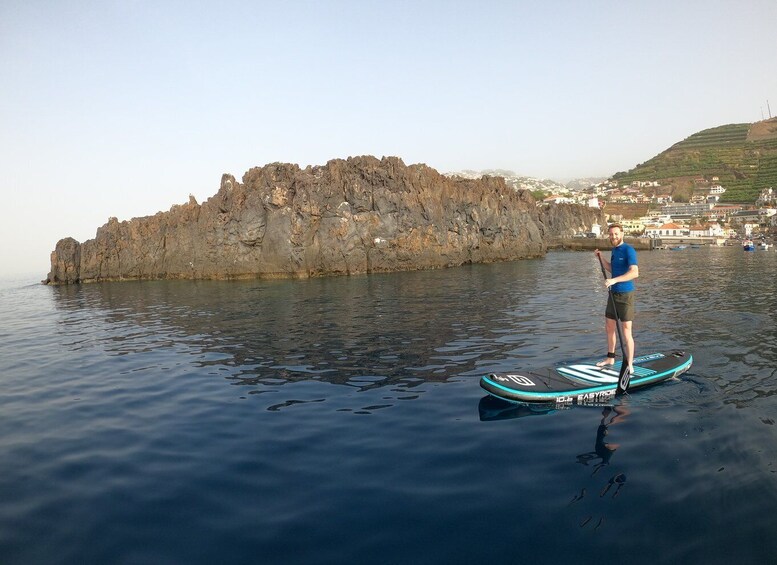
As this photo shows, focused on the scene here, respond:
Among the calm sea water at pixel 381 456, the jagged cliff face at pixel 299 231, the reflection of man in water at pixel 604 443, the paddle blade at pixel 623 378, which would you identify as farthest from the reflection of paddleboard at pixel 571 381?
the jagged cliff face at pixel 299 231

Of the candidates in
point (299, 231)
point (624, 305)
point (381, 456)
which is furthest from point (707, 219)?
point (381, 456)

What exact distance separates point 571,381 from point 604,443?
2.61 metres

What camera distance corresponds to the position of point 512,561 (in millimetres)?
5500

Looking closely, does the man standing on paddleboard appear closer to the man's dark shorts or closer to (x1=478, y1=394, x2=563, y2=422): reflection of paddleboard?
the man's dark shorts

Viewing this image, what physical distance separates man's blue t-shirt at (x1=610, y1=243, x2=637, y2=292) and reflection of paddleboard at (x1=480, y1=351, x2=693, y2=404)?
2098 mm

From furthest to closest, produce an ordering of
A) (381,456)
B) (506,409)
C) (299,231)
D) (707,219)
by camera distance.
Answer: (707,219), (299,231), (506,409), (381,456)

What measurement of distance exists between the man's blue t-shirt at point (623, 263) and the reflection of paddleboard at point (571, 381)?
2098mm

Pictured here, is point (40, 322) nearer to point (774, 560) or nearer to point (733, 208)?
point (774, 560)

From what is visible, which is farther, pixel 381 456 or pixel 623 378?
pixel 623 378

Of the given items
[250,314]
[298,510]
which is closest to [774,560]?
[298,510]

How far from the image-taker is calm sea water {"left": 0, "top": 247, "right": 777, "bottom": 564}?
19.7 feet

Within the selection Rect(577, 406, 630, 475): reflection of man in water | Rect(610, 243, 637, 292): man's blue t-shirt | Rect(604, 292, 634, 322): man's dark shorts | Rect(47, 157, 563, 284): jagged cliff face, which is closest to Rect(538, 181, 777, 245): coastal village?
Rect(47, 157, 563, 284): jagged cliff face

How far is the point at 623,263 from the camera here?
11.9 meters

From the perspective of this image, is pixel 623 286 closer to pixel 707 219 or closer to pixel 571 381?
pixel 571 381
